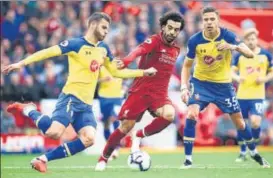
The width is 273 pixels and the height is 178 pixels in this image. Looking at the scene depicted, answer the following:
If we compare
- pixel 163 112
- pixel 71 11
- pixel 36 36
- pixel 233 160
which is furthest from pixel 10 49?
pixel 163 112

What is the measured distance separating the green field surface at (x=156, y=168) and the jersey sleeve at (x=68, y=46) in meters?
1.80

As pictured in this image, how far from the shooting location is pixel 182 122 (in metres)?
22.5

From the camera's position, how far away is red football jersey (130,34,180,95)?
13664 mm

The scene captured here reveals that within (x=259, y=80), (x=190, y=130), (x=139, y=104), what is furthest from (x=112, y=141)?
(x=259, y=80)

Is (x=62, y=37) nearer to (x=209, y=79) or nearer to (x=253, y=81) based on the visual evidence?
(x=253, y=81)

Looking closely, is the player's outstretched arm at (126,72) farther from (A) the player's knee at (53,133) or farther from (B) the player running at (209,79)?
(A) the player's knee at (53,133)

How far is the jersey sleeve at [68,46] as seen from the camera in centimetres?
1233

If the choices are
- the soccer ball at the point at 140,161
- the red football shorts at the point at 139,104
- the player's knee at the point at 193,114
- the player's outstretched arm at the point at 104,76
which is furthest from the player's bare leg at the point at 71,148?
the player's outstretched arm at the point at 104,76

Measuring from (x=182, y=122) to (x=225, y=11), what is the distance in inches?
165

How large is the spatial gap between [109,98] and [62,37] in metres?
4.74

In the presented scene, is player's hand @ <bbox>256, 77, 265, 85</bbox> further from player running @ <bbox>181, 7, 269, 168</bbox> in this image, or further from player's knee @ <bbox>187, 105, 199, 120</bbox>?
player's knee @ <bbox>187, 105, 199, 120</bbox>

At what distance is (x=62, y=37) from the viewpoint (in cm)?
A: 2362

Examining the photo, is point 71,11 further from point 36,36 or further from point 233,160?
point 233,160

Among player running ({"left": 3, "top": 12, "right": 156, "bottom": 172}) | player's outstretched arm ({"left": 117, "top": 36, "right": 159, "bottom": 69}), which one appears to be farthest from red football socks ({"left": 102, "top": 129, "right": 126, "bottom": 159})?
player's outstretched arm ({"left": 117, "top": 36, "right": 159, "bottom": 69})
